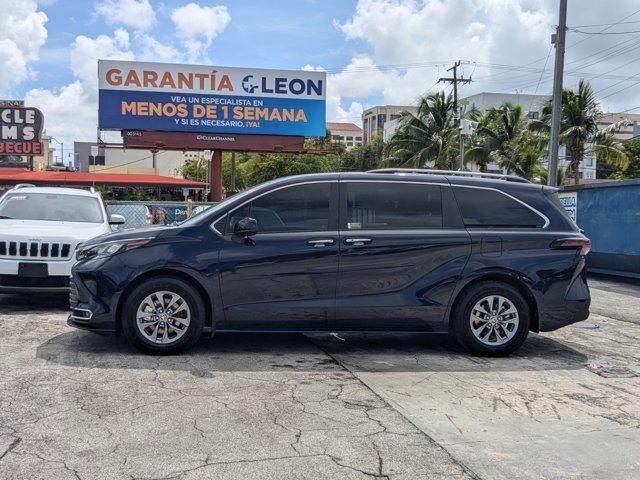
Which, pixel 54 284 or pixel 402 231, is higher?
pixel 402 231

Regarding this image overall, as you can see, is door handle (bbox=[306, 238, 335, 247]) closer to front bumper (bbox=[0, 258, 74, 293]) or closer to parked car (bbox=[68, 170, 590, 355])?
parked car (bbox=[68, 170, 590, 355])

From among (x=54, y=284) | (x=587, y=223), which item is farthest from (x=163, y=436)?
(x=587, y=223)

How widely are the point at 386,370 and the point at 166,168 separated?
8749cm

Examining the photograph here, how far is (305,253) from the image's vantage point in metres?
5.95

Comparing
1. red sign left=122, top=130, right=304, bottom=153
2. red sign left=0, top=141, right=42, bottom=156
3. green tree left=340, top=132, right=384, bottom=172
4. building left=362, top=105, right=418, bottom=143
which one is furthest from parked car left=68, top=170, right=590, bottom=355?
building left=362, top=105, right=418, bottom=143

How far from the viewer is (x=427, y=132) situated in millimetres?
41344

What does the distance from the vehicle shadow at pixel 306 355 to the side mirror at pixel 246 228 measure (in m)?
1.21

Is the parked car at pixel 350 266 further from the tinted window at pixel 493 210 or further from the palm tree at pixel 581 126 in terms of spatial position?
the palm tree at pixel 581 126

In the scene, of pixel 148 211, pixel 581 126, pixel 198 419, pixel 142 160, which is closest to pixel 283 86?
pixel 148 211

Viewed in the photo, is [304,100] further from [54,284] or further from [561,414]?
[561,414]

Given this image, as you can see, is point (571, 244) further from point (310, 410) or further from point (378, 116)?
point (378, 116)

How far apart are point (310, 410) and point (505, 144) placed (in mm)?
35285

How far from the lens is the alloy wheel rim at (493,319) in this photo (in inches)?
243

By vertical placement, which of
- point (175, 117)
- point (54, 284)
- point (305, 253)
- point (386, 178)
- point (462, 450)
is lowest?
point (462, 450)
